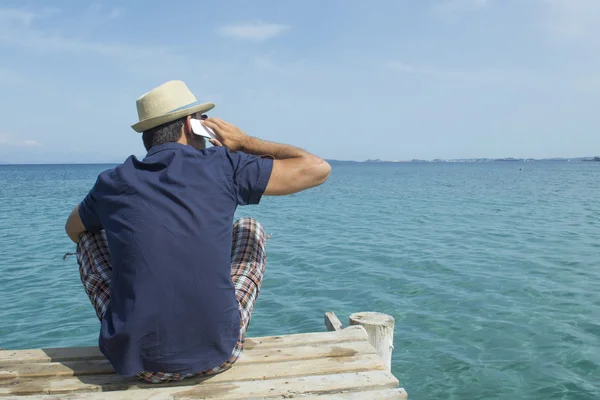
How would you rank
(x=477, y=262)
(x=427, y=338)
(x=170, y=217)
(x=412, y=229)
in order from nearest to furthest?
(x=170, y=217), (x=427, y=338), (x=477, y=262), (x=412, y=229)

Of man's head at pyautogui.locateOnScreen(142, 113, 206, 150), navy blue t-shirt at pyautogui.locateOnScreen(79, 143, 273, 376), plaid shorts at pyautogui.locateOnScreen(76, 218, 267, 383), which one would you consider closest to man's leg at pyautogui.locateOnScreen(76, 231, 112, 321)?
plaid shorts at pyautogui.locateOnScreen(76, 218, 267, 383)

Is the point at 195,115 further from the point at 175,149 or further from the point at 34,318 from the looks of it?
the point at 34,318

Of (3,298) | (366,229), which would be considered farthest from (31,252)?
(366,229)

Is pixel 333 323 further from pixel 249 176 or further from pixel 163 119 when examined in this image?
pixel 163 119

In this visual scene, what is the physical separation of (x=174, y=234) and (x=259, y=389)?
3.79 ft

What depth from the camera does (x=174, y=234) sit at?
2832 mm

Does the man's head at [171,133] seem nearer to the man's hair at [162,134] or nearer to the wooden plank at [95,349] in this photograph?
the man's hair at [162,134]

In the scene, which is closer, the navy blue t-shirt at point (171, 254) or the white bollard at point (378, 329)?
the navy blue t-shirt at point (171, 254)

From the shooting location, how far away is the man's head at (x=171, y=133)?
3289mm

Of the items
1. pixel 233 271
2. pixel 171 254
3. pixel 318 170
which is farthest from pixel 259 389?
pixel 318 170

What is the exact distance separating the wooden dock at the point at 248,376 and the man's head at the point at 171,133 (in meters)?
1.52

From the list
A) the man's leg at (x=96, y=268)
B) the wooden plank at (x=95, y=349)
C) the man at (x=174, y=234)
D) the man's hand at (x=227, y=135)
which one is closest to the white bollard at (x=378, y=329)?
the wooden plank at (x=95, y=349)

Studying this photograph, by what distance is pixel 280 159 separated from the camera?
3.50 m

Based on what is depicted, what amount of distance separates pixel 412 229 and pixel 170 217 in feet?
53.7
